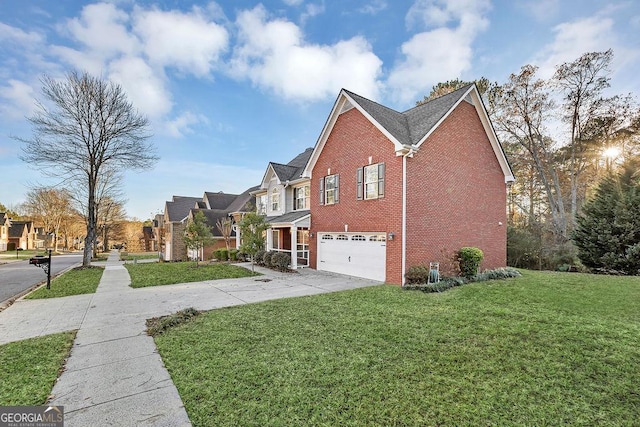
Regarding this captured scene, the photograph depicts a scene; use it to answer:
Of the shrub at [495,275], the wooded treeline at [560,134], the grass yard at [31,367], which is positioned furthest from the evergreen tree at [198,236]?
the wooded treeline at [560,134]

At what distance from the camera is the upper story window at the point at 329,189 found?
48.8 feet

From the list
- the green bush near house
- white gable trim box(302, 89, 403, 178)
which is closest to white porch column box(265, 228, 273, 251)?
the green bush near house

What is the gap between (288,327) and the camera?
6230mm

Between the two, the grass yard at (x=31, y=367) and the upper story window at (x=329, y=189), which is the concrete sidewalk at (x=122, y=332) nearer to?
the grass yard at (x=31, y=367)

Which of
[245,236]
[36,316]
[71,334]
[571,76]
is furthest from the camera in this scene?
[571,76]

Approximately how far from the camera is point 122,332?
240 inches

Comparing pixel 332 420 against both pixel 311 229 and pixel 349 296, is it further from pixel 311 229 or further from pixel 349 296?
pixel 311 229

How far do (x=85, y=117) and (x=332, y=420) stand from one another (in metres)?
21.8

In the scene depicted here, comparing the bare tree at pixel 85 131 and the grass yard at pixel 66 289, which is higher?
the bare tree at pixel 85 131

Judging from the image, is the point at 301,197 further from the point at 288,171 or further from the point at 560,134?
the point at 560,134

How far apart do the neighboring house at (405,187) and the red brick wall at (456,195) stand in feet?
0.15

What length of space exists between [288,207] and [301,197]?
158 cm

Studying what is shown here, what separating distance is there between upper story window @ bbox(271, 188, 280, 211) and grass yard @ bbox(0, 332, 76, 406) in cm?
1544

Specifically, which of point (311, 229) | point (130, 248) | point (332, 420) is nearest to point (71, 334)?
point (332, 420)
